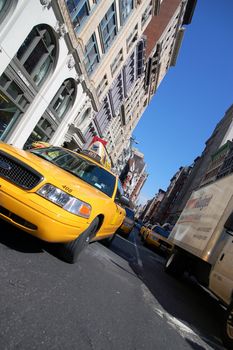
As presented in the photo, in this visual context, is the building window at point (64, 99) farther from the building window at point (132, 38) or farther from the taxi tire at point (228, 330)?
the taxi tire at point (228, 330)

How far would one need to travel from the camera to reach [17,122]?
17.0 meters

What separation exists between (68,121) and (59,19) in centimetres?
792

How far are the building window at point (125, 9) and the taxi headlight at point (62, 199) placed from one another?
2441 centimetres

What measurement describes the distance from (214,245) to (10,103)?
11842 mm

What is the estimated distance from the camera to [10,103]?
1562 cm

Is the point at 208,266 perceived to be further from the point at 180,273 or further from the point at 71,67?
the point at 71,67

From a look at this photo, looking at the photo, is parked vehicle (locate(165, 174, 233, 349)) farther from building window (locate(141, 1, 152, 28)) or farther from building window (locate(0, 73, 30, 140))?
building window (locate(141, 1, 152, 28))

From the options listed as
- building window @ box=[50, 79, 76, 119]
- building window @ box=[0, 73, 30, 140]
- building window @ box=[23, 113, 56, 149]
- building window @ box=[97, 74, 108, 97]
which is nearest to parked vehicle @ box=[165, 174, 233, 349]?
building window @ box=[0, 73, 30, 140]

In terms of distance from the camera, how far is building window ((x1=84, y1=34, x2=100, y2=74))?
23.1m

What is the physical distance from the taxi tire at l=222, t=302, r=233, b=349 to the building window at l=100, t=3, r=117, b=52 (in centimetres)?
2197

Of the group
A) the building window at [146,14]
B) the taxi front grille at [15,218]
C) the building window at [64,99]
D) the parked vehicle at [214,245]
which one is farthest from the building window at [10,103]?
the building window at [146,14]

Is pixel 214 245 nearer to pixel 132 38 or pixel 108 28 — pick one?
pixel 108 28

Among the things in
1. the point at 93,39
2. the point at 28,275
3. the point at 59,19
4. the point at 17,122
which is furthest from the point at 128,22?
the point at 28,275

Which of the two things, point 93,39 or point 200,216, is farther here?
point 93,39
